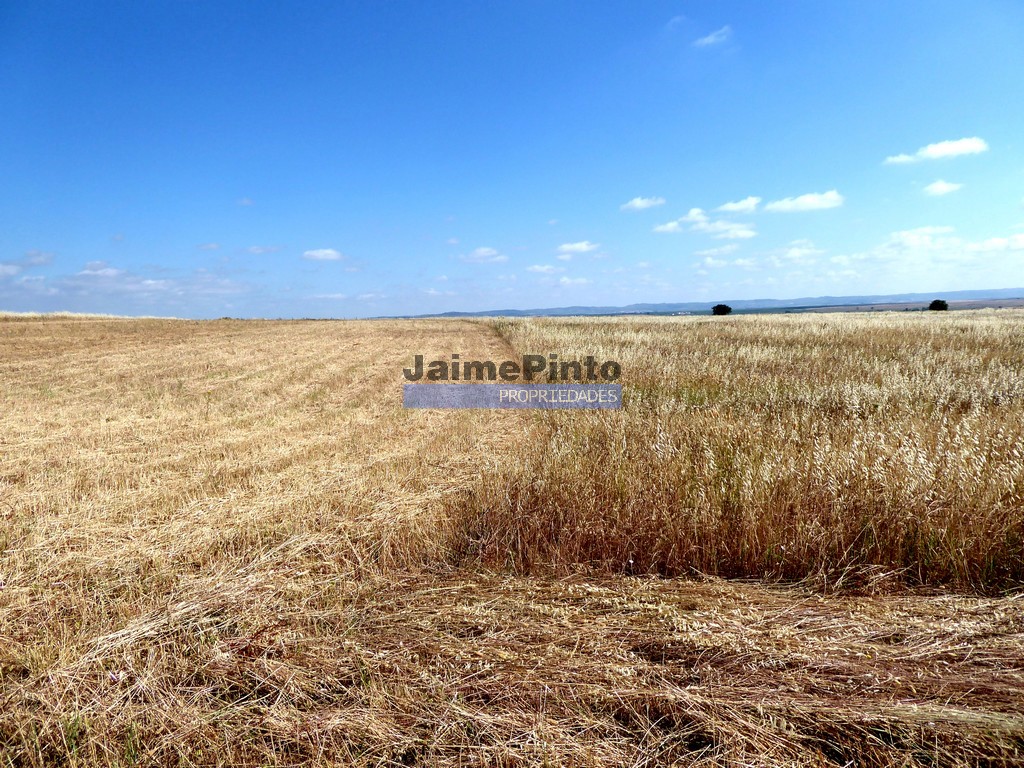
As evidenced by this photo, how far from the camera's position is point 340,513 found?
443cm

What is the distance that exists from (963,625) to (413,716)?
2.95 m

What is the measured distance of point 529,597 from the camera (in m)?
3.10

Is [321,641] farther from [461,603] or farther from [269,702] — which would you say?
[461,603]

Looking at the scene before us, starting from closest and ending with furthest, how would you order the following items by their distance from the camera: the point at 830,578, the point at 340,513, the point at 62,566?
1. the point at 830,578
2. the point at 62,566
3. the point at 340,513

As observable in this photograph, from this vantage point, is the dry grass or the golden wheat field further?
the dry grass

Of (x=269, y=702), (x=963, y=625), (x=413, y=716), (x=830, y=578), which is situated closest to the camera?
(x=413, y=716)

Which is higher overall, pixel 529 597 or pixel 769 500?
pixel 769 500

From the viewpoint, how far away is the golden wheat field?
6.80 ft

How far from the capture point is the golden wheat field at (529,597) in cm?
207

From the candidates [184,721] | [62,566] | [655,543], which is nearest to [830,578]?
[655,543]

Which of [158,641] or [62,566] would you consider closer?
[158,641]

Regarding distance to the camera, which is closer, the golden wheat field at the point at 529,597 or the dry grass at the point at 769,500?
the golden wheat field at the point at 529,597

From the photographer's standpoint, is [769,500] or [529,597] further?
[769,500]

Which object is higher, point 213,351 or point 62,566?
point 213,351
